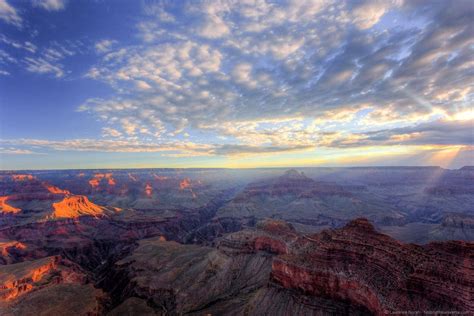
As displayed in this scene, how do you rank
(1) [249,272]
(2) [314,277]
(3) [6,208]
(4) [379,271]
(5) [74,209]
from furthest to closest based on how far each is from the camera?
(5) [74,209] → (3) [6,208] → (1) [249,272] → (2) [314,277] → (4) [379,271]

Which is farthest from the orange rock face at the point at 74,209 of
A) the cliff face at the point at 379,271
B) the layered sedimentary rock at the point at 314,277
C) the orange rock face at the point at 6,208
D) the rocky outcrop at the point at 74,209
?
the cliff face at the point at 379,271

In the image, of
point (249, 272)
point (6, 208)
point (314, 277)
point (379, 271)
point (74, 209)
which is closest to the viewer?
point (379, 271)

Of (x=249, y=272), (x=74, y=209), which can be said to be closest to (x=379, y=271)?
(x=249, y=272)

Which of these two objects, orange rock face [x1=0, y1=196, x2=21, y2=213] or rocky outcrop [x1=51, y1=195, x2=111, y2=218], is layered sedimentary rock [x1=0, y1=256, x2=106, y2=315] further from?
orange rock face [x1=0, y1=196, x2=21, y2=213]

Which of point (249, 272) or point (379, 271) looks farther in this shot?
point (249, 272)

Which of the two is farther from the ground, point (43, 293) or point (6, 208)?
point (6, 208)

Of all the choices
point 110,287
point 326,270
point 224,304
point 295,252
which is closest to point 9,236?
point 110,287

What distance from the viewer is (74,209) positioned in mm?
170750

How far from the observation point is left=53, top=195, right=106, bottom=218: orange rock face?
15912 cm

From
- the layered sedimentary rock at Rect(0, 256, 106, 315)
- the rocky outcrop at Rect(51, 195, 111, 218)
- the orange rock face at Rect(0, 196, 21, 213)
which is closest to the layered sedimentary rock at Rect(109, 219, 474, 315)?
the layered sedimentary rock at Rect(0, 256, 106, 315)

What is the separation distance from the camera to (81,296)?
67.1 meters

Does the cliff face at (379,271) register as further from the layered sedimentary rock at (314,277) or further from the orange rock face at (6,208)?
the orange rock face at (6,208)

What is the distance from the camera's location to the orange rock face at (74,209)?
15912 centimetres

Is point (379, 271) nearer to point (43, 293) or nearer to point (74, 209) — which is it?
point (43, 293)
